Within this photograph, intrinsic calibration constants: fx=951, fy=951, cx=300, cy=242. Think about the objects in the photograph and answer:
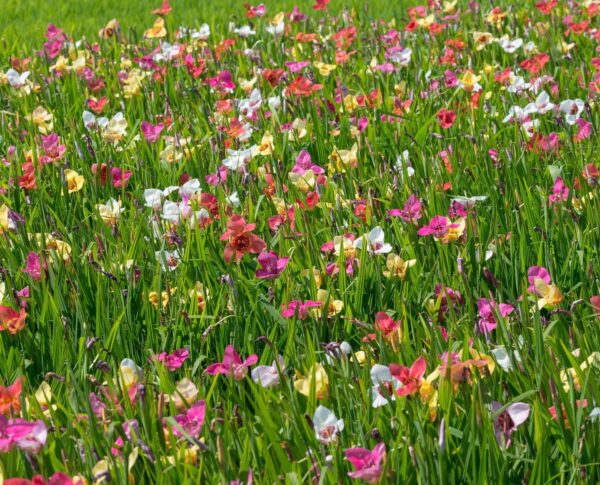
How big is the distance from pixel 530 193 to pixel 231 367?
1.26 meters

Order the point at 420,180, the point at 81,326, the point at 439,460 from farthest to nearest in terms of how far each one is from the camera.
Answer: the point at 420,180 < the point at 81,326 < the point at 439,460

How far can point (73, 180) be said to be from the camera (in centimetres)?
300

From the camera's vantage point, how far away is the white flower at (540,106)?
10.9ft

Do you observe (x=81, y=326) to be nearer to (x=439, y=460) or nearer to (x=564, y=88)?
(x=439, y=460)

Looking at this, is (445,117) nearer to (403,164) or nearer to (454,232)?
(403,164)

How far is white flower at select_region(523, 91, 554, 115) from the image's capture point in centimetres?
334

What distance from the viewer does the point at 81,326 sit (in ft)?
6.86

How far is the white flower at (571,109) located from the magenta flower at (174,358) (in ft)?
6.28

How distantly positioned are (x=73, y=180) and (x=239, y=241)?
3.21 ft

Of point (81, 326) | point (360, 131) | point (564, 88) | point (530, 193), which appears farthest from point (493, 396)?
point (564, 88)

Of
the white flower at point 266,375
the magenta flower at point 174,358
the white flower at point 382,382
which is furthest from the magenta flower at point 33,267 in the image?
the white flower at point 382,382

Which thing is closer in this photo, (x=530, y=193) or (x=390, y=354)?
(x=390, y=354)

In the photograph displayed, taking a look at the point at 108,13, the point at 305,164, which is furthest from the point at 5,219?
the point at 108,13

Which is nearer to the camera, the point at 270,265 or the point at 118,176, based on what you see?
the point at 270,265
